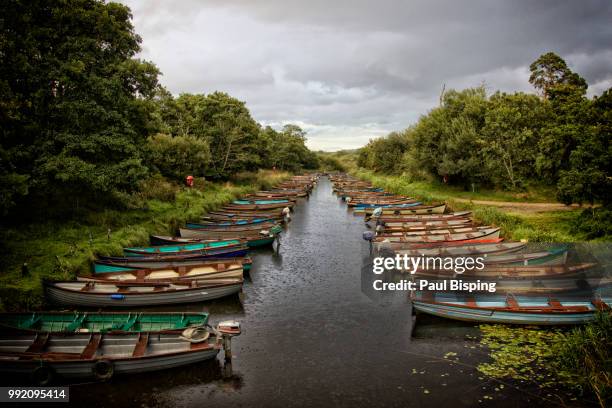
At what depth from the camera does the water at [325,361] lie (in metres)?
12.0

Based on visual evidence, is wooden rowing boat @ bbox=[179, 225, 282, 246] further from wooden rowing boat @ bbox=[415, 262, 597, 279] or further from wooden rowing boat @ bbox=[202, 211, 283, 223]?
wooden rowing boat @ bbox=[415, 262, 597, 279]

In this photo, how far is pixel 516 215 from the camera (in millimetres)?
32188

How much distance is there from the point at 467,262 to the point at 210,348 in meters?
15.5

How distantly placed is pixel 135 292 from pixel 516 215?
28.9 metres

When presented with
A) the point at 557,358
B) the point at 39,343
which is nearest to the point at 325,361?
the point at 557,358

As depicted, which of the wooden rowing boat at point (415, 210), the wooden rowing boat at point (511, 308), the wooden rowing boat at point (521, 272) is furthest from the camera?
the wooden rowing boat at point (415, 210)

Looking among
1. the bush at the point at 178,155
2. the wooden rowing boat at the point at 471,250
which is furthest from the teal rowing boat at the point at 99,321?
the bush at the point at 178,155

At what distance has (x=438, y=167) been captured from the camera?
164 feet

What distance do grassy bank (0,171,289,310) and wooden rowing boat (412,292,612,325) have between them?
16.6m

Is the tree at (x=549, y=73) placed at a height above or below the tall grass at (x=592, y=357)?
above

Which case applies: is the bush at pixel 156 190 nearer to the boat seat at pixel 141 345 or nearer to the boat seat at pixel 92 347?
the boat seat at pixel 92 347

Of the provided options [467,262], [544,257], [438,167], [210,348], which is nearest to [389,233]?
[467,262]

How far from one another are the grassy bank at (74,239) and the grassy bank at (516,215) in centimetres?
2510

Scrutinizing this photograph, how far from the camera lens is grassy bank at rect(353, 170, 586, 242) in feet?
82.1
